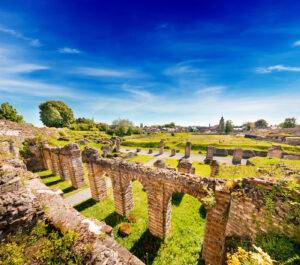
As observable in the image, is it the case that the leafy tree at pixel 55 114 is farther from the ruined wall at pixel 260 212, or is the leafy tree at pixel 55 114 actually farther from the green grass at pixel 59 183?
the ruined wall at pixel 260 212

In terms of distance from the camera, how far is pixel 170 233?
7508 millimetres

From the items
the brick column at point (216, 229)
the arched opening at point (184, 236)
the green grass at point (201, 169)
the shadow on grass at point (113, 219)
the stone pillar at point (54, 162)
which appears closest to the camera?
the brick column at point (216, 229)

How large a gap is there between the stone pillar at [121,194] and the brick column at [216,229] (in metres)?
5.33

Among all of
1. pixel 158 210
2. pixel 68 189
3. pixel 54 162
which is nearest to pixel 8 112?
pixel 54 162

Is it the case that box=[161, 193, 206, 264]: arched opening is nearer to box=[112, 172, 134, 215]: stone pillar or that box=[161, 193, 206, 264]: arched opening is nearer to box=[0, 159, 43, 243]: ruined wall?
box=[112, 172, 134, 215]: stone pillar

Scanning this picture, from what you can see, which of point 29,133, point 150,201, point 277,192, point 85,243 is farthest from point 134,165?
point 29,133

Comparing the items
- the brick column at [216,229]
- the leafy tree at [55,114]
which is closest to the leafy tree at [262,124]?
the brick column at [216,229]

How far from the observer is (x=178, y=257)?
247 inches

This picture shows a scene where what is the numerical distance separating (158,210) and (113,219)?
4088mm

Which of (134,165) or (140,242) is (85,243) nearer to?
(134,165)

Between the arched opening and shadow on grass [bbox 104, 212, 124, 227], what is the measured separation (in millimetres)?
3431

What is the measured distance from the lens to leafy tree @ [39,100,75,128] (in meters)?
35.7

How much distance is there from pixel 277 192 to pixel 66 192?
51.2 feet

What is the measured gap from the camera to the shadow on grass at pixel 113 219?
8.24m
